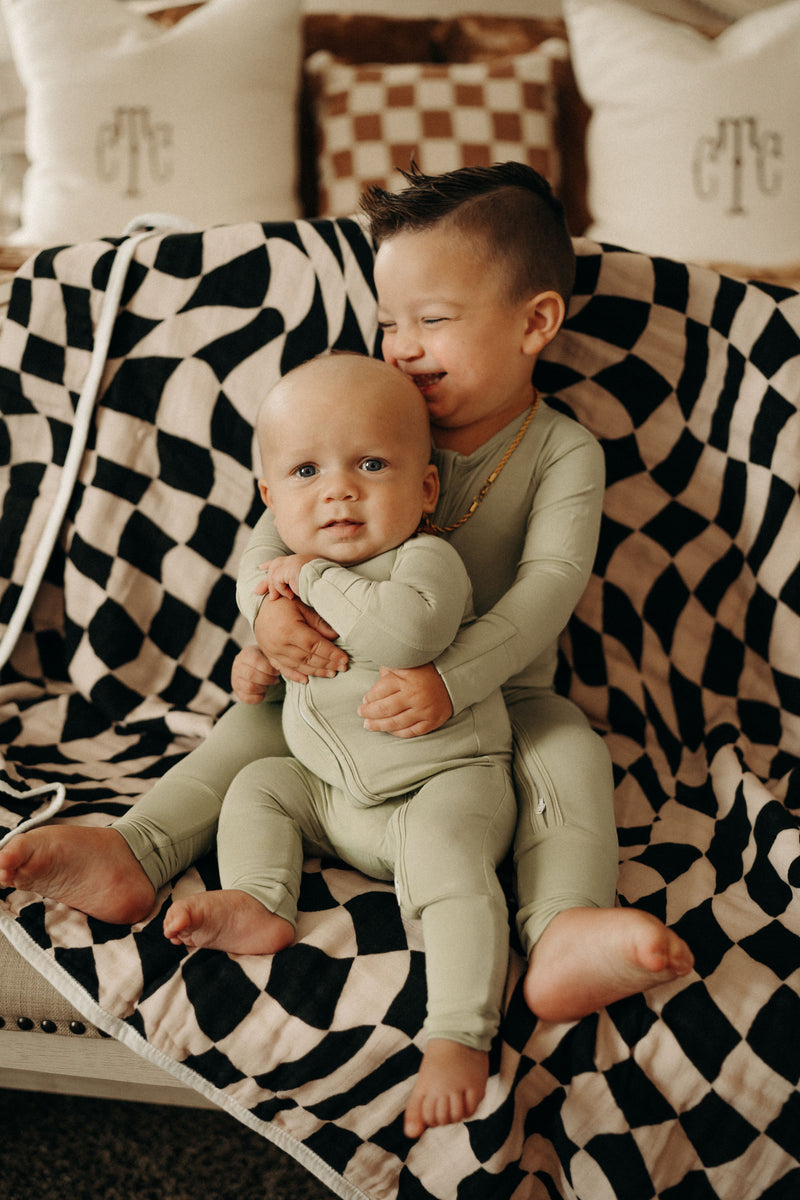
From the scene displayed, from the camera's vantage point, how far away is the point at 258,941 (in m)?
0.75

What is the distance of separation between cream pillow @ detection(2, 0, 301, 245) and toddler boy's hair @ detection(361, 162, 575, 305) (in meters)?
0.77

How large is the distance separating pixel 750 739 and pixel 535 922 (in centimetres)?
49

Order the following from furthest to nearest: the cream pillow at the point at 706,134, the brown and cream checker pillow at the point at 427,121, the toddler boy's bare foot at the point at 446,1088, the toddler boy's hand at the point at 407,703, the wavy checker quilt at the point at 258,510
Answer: the brown and cream checker pillow at the point at 427,121 → the cream pillow at the point at 706,134 → the wavy checker quilt at the point at 258,510 → the toddler boy's hand at the point at 407,703 → the toddler boy's bare foot at the point at 446,1088

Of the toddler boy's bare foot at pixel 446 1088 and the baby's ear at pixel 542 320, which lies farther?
the baby's ear at pixel 542 320

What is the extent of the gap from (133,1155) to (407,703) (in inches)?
26.0

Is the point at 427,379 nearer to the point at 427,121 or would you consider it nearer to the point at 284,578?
the point at 284,578

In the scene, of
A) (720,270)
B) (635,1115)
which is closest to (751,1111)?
(635,1115)

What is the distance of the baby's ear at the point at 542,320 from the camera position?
0.96 meters

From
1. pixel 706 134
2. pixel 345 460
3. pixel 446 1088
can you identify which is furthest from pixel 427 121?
pixel 446 1088

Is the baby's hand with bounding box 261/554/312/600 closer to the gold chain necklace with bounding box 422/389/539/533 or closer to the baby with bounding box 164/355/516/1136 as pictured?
the baby with bounding box 164/355/516/1136

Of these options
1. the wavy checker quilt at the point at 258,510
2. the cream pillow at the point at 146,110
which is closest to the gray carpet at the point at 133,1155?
the wavy checker quilt at the point at 258,510

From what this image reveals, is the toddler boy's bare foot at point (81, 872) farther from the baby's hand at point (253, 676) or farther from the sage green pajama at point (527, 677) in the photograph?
the baby's hand at point (253, 676)

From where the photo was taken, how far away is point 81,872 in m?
0.77

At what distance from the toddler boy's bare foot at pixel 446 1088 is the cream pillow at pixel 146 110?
4.80 ft
